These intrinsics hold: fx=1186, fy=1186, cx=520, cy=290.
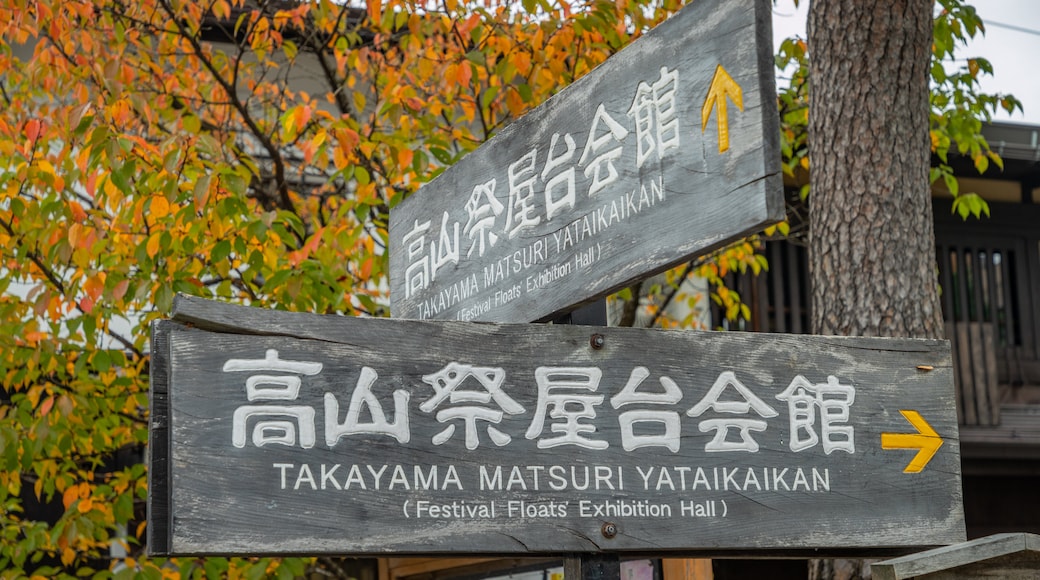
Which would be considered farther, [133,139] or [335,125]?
[335,125]

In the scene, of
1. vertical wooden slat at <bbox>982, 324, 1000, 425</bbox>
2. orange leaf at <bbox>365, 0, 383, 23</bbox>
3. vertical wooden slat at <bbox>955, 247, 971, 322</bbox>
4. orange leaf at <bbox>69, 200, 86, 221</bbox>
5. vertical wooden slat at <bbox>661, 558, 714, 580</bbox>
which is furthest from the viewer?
vertical wooden slat at <bbox>955, 247, 971, 322</bbox>

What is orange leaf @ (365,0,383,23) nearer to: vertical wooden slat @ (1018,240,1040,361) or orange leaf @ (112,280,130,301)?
orange leaf @ (112,280,130,301)

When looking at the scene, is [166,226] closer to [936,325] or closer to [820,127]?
[820,127]

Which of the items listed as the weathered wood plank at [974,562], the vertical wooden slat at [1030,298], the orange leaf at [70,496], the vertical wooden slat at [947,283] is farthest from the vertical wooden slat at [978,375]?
the weathered wood plank at [974,562]

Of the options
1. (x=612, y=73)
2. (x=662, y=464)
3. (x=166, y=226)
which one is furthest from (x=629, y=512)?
(x=166, y=226)

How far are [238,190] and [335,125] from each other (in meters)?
0.80

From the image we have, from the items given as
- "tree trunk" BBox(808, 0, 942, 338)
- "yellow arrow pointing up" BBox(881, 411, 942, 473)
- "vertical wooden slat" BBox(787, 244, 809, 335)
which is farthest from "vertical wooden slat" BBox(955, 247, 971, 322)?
"yellow arrow pointing up" BBox(881, 411, 942, 473)

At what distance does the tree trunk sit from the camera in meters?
5.14

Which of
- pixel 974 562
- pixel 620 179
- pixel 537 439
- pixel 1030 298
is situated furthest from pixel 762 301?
pixel 537 439

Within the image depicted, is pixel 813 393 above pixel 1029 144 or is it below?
below

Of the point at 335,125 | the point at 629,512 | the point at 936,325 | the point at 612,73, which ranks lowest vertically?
the point at 629,512

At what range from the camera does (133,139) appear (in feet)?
20.1

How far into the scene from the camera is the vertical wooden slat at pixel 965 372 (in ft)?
33.3

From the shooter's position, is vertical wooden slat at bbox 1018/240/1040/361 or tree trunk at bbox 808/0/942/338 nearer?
tree trunk at bbox 808/0/942/338
